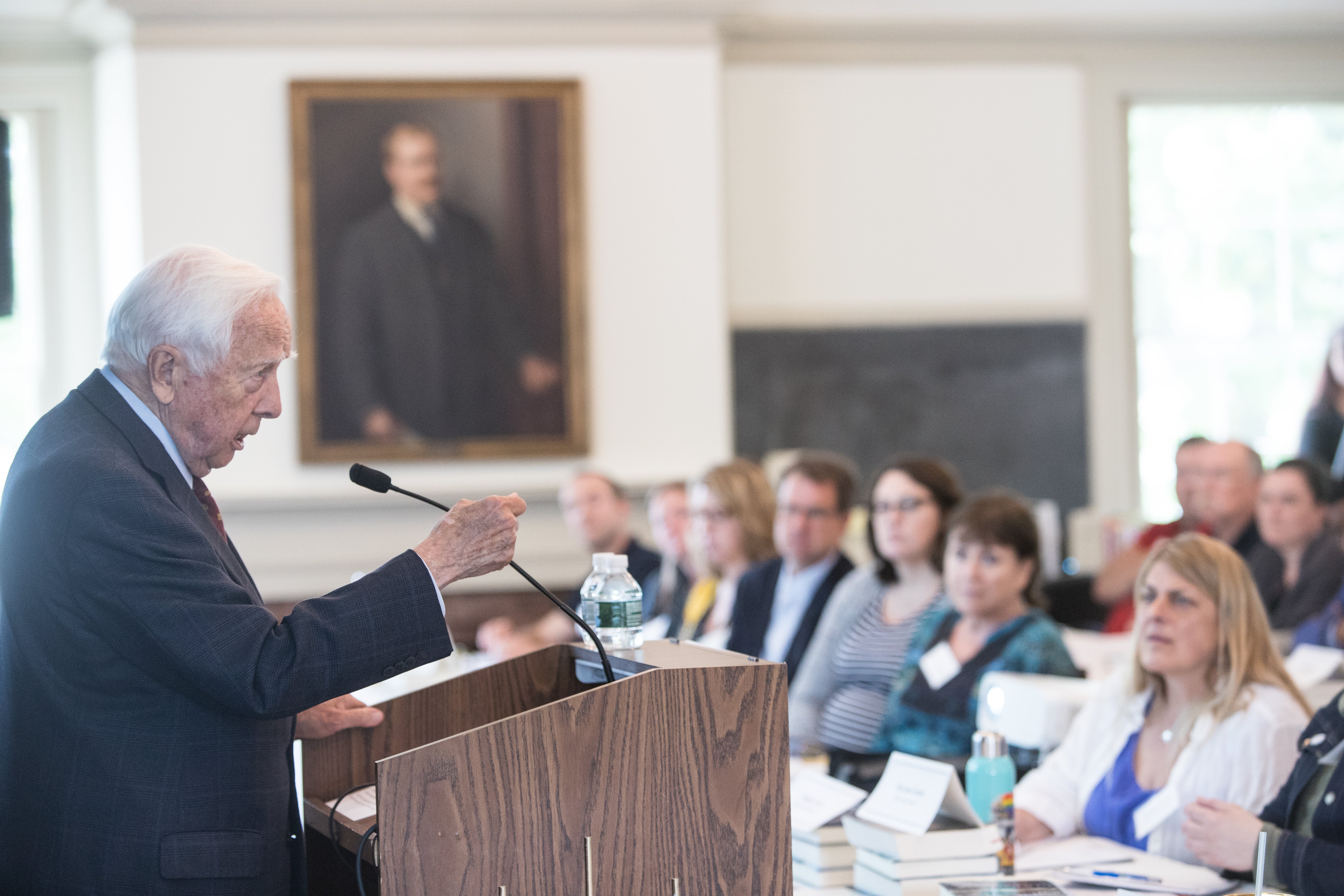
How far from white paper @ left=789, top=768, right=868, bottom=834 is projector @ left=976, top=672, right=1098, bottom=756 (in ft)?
1.93

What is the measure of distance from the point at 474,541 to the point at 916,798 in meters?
0.98

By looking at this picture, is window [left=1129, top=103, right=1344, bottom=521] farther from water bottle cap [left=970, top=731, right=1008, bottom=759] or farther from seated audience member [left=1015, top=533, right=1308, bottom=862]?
water bottle cap [left=970, top=731, right=1008, bottom=759]

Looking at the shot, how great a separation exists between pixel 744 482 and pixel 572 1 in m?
2.87

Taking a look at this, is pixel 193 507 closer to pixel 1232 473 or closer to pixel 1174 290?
pixel 1232 473

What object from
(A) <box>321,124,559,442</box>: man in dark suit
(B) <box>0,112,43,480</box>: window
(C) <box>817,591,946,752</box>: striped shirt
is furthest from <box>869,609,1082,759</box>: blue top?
→ (B) <box>0,112,43,480</box>: window

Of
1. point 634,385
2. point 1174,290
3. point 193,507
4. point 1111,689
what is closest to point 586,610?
point 193,507

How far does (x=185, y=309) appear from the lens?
5.48ft

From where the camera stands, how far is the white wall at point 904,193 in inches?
271

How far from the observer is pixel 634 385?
6.50m

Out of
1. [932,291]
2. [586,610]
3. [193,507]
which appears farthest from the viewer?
[932,291]

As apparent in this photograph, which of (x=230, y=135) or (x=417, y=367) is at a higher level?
(x=230, y=135)

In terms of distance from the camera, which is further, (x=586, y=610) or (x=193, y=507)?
(x=586, y=610)

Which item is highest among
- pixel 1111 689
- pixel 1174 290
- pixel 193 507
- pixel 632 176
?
pixel 632 176

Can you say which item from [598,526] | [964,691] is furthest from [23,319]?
[964,691]
